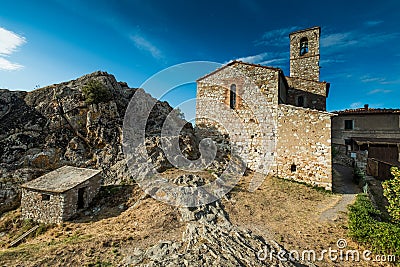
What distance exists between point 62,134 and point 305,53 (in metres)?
24.8

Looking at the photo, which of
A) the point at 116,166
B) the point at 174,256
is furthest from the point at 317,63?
the point at 174,256

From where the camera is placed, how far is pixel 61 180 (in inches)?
405

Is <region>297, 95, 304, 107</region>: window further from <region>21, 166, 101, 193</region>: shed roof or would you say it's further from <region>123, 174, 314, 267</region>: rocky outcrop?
<region>21, 166, 101, 193</region>: shed roof

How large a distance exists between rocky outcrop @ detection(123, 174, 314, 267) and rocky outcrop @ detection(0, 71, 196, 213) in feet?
21.1

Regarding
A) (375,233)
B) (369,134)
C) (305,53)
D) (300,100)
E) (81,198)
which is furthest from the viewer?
(305,53)

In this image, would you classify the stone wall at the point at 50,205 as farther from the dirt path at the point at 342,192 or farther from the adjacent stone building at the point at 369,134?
the adjacent stone building at the point at 369,134

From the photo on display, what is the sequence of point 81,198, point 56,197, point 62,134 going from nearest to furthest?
point 56,197 → point 81,198 → point 62,134

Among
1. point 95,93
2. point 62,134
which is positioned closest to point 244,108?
point 95,93

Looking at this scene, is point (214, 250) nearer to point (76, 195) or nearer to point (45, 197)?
point (76, 195)

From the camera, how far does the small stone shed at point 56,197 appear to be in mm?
9398

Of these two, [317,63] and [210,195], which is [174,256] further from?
[317,63]

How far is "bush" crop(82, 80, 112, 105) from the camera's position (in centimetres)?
1662

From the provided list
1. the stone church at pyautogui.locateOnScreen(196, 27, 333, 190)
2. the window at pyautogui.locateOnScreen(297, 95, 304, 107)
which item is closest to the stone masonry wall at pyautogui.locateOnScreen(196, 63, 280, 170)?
the stone church at pyautogui.locateOnScreen(196, 27, 333, 190)

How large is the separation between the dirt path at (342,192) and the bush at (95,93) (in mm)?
16508
